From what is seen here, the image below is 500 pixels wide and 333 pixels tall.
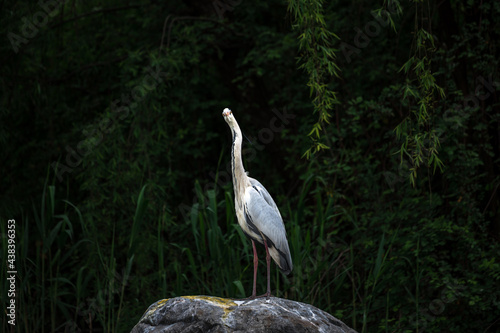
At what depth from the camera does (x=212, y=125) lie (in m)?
9.08

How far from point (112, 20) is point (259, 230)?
5589mm

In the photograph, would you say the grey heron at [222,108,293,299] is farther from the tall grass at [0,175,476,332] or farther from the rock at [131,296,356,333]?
the rock at [131,296,356,333]

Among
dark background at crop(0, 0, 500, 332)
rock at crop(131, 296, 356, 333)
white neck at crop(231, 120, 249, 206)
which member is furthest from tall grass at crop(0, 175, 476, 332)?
rock at crop(131, 296, 356, 333)

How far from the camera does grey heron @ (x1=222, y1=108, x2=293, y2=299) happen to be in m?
4.08

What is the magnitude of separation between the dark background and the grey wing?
328 mm

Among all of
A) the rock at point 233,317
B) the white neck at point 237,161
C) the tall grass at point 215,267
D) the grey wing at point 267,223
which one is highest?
the white neck at point 237,161

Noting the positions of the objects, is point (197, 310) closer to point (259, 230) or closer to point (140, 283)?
point (259, 230)

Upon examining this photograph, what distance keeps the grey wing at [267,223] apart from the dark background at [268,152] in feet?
1.07

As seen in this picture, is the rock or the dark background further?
the dark background

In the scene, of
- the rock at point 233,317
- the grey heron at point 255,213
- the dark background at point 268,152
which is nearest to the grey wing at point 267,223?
the grey heron at point 255,213

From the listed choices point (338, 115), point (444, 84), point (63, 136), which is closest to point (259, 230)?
point (444, 84)

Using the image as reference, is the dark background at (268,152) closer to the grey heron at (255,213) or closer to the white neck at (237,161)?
the grey heron at (255,213)

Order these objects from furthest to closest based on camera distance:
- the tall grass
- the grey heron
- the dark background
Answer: the dark background, the tall grass, the grey heron

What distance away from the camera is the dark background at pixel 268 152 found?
191 inches
